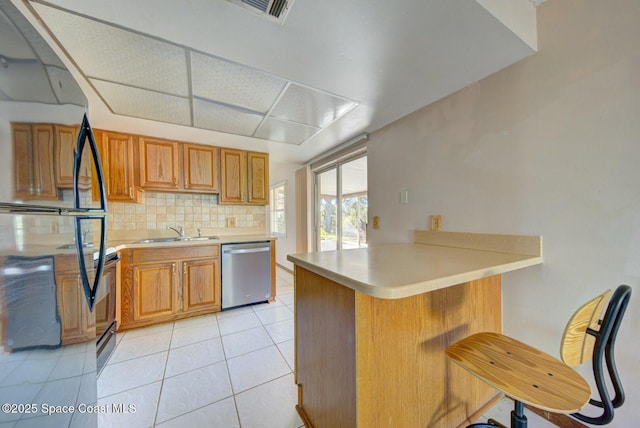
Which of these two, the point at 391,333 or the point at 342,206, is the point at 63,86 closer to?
the point at 391,333

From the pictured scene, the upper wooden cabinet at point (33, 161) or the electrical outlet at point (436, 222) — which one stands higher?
the upper wooden cabinet at point (33, 161)

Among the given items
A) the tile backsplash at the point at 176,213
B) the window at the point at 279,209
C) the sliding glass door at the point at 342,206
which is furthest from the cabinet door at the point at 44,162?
the window at the point at 279,209

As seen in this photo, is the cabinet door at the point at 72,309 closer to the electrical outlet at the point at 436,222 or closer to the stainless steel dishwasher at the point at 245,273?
the stainless steel dishwasher at the point at 245,273

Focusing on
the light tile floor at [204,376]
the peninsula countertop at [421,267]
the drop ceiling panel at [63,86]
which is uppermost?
the drop ceiling panel at [63,86]

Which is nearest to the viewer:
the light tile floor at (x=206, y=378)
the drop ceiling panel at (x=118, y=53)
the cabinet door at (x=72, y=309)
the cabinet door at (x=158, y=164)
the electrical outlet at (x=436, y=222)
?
the cabinet door at (x=72, y=309)

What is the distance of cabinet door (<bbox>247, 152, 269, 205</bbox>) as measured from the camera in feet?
10.4

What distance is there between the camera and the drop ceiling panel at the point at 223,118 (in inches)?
76.5

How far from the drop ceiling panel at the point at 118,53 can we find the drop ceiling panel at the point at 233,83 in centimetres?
9

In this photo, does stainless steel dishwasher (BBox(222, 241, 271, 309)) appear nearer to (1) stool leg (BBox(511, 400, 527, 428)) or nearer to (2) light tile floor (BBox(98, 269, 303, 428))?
(2) light tile floor (BBox(98, 269, 303, 428))

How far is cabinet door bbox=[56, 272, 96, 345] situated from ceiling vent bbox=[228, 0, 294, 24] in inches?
51.1

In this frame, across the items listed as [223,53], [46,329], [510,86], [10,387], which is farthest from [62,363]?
[510,86]

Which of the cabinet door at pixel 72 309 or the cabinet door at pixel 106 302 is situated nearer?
the cabinet door at pixel 72 309

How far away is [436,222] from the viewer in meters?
1.85

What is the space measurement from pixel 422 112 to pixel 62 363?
2552mm
